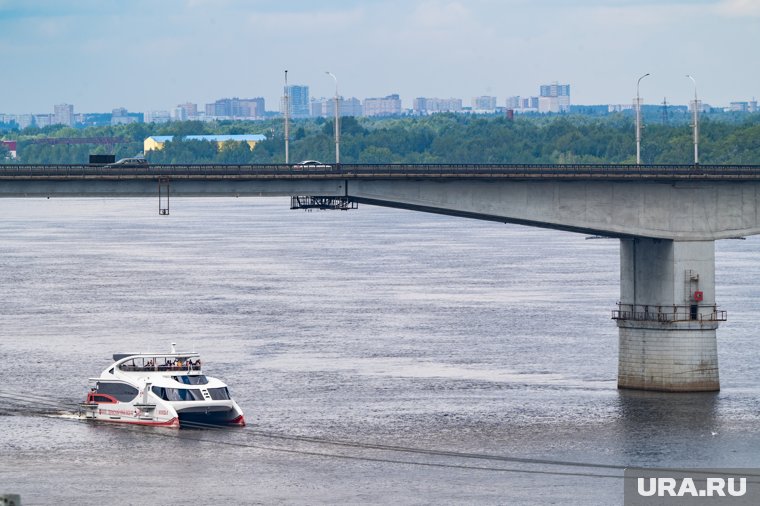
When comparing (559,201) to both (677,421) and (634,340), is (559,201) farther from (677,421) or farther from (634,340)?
(677,421)

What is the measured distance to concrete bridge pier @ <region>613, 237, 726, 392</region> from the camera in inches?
3519

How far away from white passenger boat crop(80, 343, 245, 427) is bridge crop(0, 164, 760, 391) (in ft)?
31.6

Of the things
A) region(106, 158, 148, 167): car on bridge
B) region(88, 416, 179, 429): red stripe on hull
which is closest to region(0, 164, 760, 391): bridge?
region(106, 158, 148, 167): car on bridge

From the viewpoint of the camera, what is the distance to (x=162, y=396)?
3260 inches

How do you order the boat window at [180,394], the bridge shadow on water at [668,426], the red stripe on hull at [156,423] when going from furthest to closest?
the boat window at [180,394], the red stripe on hull at [156,423], the bridge shadow on water at [668,426]

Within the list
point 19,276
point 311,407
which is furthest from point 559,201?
point 19,276

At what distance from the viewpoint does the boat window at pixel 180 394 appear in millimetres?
82375

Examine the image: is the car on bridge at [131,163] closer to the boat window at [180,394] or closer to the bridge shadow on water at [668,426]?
the boat window at [180,394]

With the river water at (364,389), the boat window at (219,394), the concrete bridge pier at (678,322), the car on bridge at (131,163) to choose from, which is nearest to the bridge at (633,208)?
the concrete bridge pier at (678,322)

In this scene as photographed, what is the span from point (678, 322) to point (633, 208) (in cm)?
664

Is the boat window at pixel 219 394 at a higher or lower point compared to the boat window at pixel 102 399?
higher

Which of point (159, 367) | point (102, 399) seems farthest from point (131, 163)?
point (102, 399)

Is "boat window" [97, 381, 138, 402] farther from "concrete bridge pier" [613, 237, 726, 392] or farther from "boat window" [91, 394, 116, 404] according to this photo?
"concrete bridge pier" [613, 237, 726, 392]

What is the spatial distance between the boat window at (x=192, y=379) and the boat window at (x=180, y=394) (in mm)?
472
